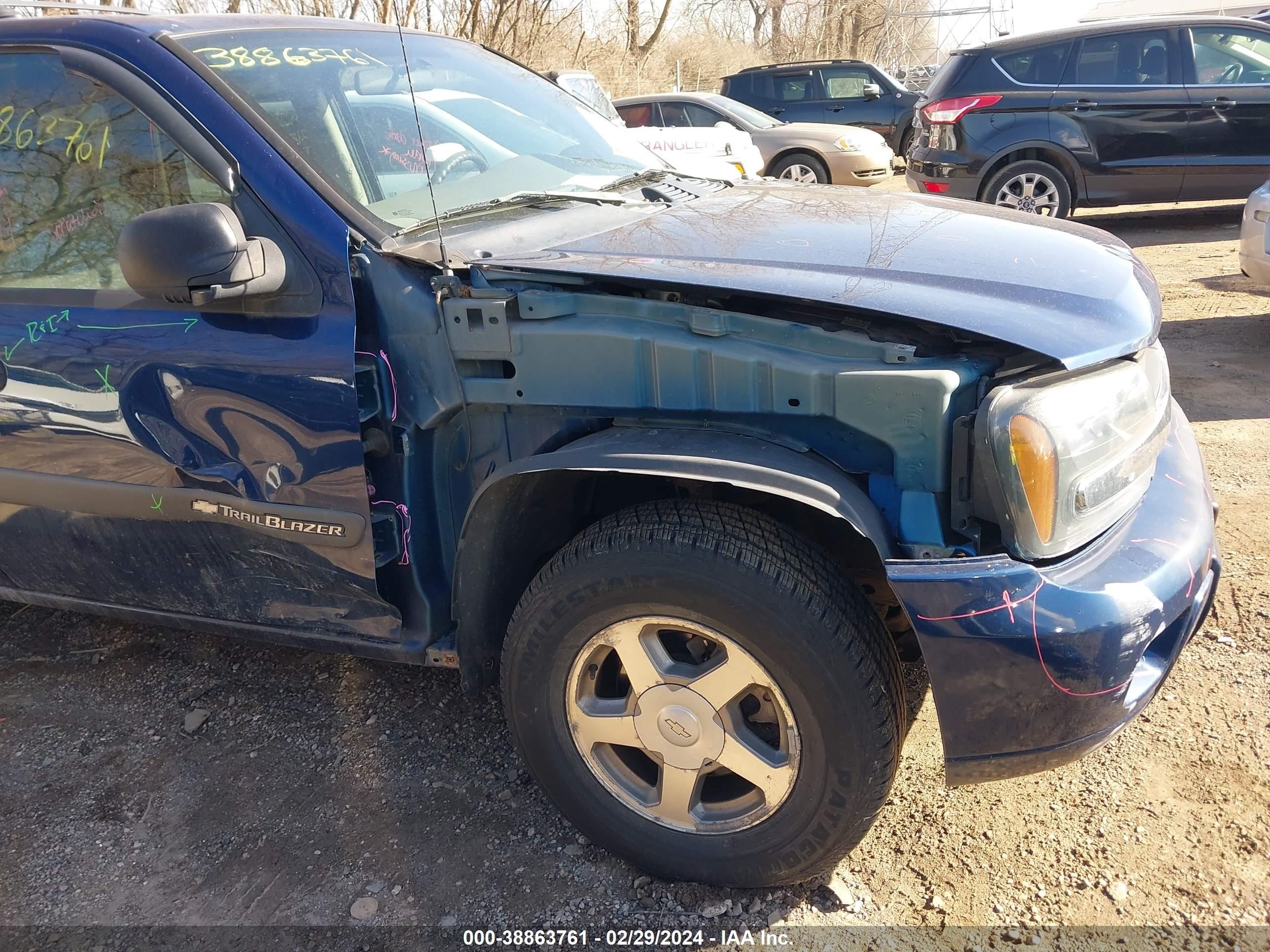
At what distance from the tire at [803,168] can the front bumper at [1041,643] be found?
10547 millimetres

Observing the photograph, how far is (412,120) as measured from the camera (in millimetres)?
2615

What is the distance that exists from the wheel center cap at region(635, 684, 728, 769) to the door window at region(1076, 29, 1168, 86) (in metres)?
→ 8.22

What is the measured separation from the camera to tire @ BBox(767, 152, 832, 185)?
11.7 metres

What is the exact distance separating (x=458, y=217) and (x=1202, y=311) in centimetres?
568

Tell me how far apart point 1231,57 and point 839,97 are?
744 centimetres

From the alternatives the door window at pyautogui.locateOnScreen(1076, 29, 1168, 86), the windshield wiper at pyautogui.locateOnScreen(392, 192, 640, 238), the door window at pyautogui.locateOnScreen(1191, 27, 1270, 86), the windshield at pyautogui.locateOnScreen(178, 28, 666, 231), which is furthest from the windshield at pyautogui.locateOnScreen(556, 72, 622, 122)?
the door window at pyautogui.locateOnScreen(1191, 27, 1270, 86)

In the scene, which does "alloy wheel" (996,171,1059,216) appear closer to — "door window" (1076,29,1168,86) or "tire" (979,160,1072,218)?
"tire" (979,160,1072,218)

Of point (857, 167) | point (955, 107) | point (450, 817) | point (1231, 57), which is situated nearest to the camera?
point (450, 817)

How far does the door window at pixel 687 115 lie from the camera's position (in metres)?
11.8

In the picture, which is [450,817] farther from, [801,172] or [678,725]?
[801,172]

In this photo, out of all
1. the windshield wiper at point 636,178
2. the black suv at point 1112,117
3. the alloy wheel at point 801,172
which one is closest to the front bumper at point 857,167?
the alloy wheel at point 801,172

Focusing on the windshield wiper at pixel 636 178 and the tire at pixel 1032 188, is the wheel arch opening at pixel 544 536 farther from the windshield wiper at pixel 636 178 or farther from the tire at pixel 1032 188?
the tire at pixel 1032 188

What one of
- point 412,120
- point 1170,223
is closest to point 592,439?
point 412,120

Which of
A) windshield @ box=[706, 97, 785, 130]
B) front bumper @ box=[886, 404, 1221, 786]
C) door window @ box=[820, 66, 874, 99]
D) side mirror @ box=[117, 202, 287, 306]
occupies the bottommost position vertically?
front bumper @ box=[886, 404, 1221, 786]
